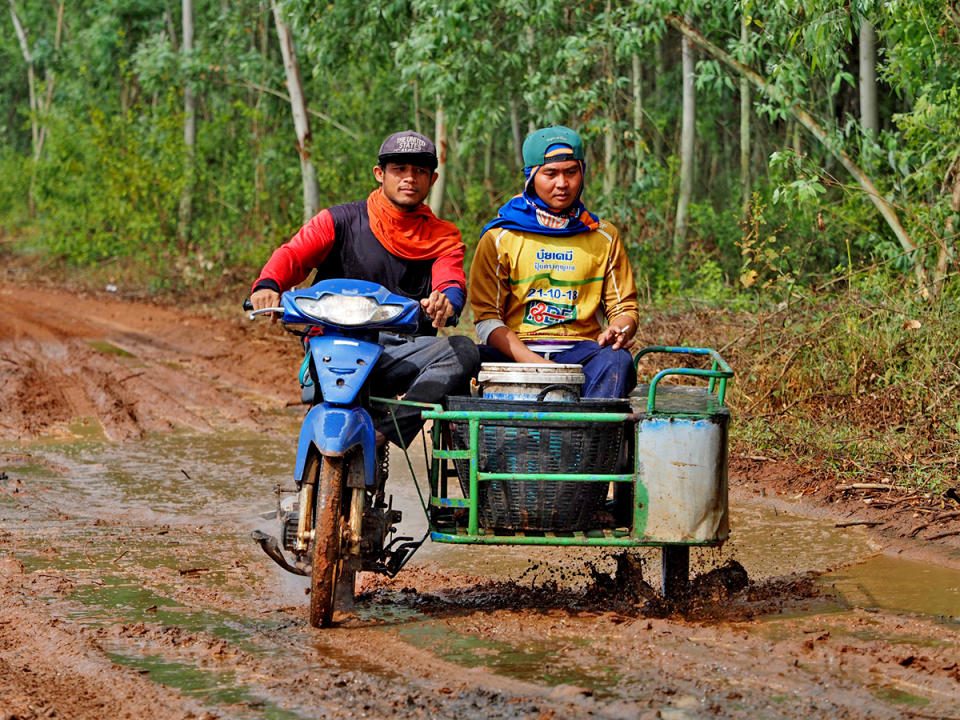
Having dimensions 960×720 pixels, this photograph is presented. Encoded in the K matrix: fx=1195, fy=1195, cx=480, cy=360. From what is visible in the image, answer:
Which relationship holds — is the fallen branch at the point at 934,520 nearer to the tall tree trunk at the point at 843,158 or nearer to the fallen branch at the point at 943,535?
the fallen branch at the point at 943,535

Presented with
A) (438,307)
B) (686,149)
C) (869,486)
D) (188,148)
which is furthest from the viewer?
(188,148)

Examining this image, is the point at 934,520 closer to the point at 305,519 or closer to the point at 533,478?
the point at 533,478

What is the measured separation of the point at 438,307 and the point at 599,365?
786 mm

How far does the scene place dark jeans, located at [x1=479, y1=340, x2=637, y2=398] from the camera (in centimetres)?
484

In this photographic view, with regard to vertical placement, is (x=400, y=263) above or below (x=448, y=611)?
above

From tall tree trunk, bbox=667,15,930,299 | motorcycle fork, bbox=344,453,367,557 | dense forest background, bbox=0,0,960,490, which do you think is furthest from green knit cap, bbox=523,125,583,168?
tall tree trunk, bbox=667,15,930,299

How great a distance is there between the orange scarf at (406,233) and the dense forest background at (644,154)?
11.3ft

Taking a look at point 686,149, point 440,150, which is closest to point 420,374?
point 440,150

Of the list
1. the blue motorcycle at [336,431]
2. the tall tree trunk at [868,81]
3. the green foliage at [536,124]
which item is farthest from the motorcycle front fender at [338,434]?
the tall tree trunk at [868,81]

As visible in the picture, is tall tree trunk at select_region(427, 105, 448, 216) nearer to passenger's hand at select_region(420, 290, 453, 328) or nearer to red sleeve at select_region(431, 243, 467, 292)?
red sleeve at select_region(431, 243, 467, 292)

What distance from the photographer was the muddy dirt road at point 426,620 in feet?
11.9

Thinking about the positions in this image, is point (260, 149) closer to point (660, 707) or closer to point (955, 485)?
point (955, 485)

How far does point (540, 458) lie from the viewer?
4.34m

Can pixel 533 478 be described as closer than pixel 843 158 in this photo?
Result: Yes
